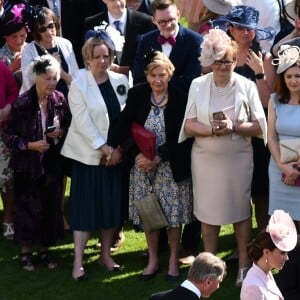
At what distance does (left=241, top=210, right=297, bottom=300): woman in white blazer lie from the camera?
5887 millimetres

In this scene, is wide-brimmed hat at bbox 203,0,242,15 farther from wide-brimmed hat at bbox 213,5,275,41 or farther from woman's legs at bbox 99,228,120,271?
woman's legs at bbox 99,228,120,271

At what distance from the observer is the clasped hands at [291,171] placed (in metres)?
6.92

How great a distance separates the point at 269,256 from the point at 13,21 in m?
3.68

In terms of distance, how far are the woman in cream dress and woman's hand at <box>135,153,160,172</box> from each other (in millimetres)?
291

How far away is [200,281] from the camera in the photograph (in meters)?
Answer: 5.63

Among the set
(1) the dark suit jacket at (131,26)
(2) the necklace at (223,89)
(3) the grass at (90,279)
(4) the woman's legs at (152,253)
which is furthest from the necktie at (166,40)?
(3) the grass at (90,279)

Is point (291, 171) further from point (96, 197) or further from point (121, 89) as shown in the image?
point (96, 197)

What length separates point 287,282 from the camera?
6266mm

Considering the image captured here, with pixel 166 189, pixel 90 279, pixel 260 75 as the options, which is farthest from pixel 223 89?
pixel 90 279

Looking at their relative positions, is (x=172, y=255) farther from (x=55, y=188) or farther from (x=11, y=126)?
(x=11, y=126)

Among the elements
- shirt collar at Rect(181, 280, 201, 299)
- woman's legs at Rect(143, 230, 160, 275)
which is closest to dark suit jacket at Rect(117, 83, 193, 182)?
woman's legs at Rect(143, 230, 160, 275)

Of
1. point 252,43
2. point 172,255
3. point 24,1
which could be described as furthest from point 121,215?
point 24,1

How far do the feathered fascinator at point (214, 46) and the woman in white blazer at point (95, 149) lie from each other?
2.99 feet

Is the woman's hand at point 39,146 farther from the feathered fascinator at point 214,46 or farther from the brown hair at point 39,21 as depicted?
the feathered fascinator at point 214,46
